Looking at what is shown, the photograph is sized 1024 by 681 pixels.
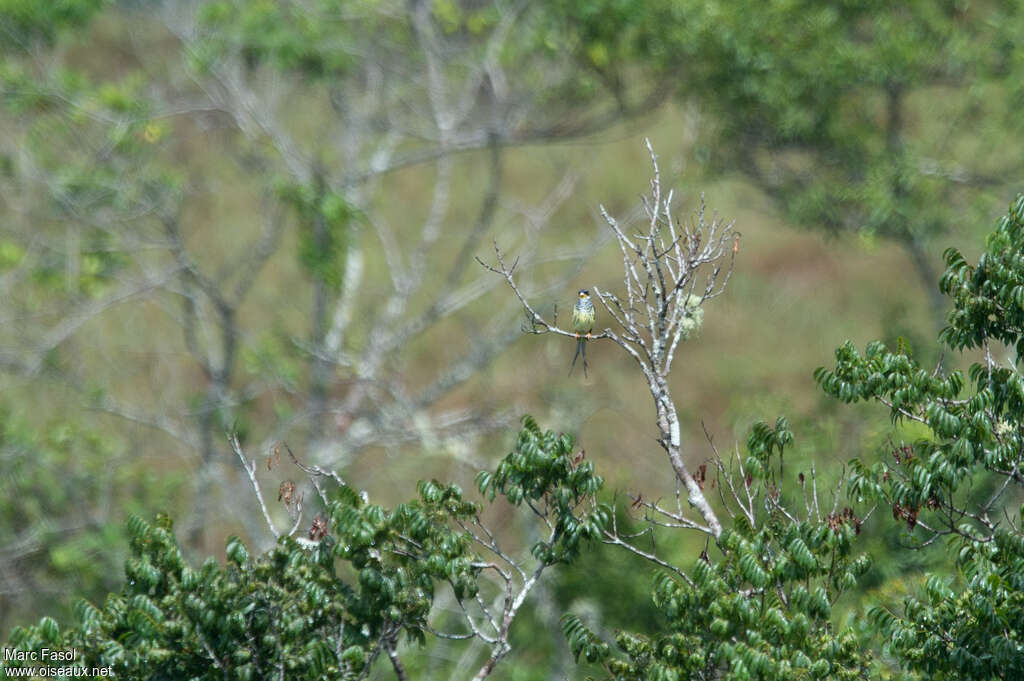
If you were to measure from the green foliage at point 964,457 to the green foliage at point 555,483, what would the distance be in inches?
49.4

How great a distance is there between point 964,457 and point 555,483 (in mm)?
1898

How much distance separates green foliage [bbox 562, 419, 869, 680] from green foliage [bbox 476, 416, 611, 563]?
392 millimetres

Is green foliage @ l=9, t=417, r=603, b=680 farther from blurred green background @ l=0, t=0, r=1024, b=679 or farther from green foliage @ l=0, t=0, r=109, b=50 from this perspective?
green foliage @ l=0, t=0, r=109, b=50

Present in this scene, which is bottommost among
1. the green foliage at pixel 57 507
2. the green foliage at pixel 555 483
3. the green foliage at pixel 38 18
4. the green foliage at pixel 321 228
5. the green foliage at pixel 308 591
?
the green foliage at pixel 308 591

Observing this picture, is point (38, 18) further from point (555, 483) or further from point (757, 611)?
point (757, 611)

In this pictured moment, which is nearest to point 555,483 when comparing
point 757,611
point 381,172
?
point 757,611

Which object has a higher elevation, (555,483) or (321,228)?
(321,228)

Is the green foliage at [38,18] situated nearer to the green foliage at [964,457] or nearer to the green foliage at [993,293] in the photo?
the green foliage at [964,457]

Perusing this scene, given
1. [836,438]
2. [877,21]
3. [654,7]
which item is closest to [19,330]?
[654,7]

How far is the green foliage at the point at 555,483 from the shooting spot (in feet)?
17.9

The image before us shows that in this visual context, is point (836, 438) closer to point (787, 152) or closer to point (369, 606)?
point (787, 152)

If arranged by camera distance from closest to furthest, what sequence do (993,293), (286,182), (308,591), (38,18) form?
1. (308,591)
2. (993,293)
3. (38,18)
4. (286,182)

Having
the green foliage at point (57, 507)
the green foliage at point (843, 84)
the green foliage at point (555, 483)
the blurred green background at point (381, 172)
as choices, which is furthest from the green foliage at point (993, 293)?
the green foliage at point (57, 507)

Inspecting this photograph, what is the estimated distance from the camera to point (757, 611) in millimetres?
5090
